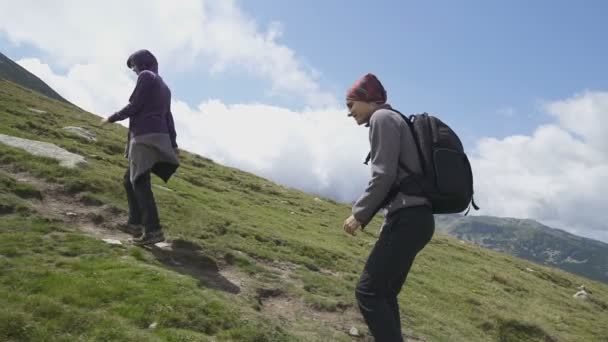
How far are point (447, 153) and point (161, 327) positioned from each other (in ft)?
18.4

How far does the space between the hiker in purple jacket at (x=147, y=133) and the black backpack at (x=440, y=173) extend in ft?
24.0

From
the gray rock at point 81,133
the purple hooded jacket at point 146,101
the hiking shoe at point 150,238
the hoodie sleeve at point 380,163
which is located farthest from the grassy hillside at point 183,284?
the gray rock at point 81,133

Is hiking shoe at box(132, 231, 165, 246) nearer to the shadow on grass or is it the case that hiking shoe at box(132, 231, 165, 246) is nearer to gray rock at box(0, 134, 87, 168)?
the shadow on grass

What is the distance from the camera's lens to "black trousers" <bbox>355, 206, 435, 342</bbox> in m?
6.09

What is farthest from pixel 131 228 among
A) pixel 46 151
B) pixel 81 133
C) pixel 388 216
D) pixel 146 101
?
pixel 81 133

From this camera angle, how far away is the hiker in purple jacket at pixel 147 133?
11523 millimetres

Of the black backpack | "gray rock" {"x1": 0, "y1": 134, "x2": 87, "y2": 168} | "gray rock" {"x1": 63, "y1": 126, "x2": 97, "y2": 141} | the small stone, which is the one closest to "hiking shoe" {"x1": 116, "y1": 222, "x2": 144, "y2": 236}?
the small stone

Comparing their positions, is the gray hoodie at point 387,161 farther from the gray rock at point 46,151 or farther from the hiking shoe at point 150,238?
the gray rock at point 46,151

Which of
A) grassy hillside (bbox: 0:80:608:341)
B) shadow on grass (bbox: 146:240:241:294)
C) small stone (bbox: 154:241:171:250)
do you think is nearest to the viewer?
grassy hillside (bbox: 0:80:608:341)

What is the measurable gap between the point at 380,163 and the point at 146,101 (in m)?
7.61

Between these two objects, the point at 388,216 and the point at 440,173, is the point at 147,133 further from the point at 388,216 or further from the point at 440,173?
the point at 440,173

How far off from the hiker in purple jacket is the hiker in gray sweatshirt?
23.0 ft

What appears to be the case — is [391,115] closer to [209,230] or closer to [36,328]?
[36,328]

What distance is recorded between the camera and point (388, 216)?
20.5 ft
